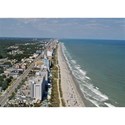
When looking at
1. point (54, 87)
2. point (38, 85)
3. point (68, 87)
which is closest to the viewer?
point (38, 85)

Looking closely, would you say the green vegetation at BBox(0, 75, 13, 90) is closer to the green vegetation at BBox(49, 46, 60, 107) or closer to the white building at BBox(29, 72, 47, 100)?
the white building at BBox(29, 72, 47, 100)

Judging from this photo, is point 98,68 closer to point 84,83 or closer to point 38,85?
point 84,83

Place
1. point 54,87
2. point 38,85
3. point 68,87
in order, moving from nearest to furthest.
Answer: point 38,85 → point 54,87 → point 68,87

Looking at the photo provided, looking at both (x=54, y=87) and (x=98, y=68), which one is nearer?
(x=54, y=87)

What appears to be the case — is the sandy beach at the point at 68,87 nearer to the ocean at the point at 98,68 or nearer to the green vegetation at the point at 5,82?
the ocean at the point at 98,68

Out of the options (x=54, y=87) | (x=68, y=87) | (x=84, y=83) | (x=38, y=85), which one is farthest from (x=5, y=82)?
(x=84, y=83)

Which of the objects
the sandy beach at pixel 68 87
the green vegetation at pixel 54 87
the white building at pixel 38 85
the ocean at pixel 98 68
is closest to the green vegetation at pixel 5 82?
the white building at pixel 38 85

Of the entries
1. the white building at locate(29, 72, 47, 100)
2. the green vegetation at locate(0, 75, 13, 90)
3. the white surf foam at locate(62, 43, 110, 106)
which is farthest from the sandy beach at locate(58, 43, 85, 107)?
the green vegetation at locate(0, 75, 13, 90)
